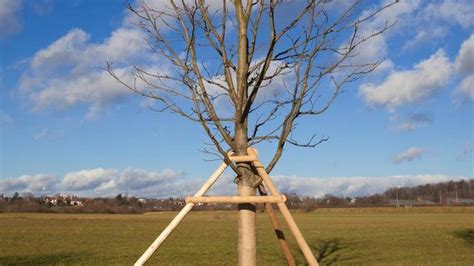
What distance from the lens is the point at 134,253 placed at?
2752 centimetres

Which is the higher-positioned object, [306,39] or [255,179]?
[306,39]

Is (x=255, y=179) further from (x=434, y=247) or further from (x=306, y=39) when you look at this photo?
(x=434, y=247)

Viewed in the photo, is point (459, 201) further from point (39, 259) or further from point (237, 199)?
point (237, 199)

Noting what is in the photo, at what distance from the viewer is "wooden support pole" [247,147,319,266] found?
223 inches

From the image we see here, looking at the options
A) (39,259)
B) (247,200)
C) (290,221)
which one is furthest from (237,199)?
(39,259)

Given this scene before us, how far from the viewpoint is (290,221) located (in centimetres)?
566

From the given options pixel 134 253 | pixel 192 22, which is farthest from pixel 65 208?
pixel 192 22

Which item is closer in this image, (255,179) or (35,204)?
(255,179)

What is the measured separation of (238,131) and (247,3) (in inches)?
59.6

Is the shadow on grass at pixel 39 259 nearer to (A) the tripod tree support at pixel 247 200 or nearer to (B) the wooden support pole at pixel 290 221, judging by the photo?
(A) the tripod tree support at pixel 247 200

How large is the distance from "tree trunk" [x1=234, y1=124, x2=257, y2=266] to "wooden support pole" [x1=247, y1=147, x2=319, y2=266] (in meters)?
0.20

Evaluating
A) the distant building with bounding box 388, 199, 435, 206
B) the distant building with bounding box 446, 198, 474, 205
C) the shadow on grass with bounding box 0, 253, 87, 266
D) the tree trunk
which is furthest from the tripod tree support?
the distant building with bounding box 446, 198, 474, 205

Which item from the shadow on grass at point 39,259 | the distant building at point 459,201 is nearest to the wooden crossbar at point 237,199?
the shadow on grass at point 39,259

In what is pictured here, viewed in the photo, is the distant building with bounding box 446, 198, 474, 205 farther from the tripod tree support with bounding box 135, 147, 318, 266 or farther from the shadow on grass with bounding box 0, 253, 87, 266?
the tripod tree support with bounding box 135, 147, 318, 266
